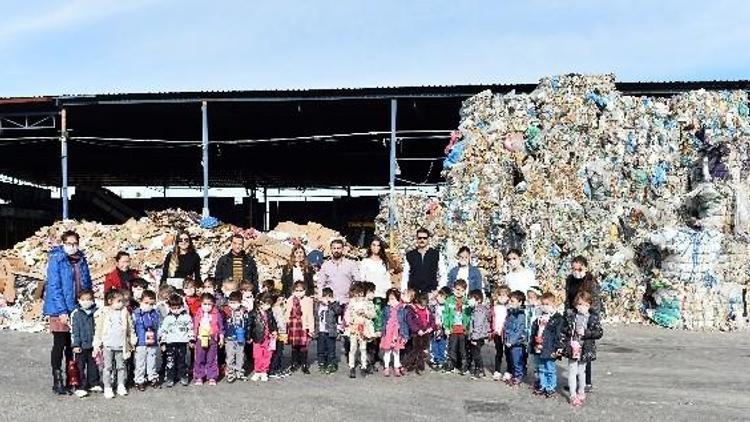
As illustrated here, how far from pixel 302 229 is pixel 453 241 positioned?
17.6 ft

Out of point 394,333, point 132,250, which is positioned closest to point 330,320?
point 394,333

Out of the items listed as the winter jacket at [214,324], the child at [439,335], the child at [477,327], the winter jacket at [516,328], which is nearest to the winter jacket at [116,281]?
the winter jacket at [214,324]

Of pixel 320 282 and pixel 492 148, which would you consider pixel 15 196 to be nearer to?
pixel 492 148

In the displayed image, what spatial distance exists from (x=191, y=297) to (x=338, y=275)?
2.12 meters

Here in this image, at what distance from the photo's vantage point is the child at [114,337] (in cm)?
809

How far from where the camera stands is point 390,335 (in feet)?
31.0

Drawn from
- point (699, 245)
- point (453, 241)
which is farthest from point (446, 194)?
point (699, 245)

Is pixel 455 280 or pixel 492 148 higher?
pixel 492 148

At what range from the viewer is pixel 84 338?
8008mm

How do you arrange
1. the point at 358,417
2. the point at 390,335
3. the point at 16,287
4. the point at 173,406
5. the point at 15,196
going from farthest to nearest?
the point at 15,196 < the point at 16,287 < the point at 390,335 < the point at 173,406 < the point at 358,417

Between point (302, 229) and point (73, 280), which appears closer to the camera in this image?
point (73, 280)

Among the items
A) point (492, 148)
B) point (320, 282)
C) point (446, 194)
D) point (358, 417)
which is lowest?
point (358, 417)

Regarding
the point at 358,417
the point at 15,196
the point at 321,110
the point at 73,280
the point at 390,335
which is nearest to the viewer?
the point at 358,417

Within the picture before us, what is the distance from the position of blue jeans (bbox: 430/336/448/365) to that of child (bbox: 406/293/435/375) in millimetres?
149
